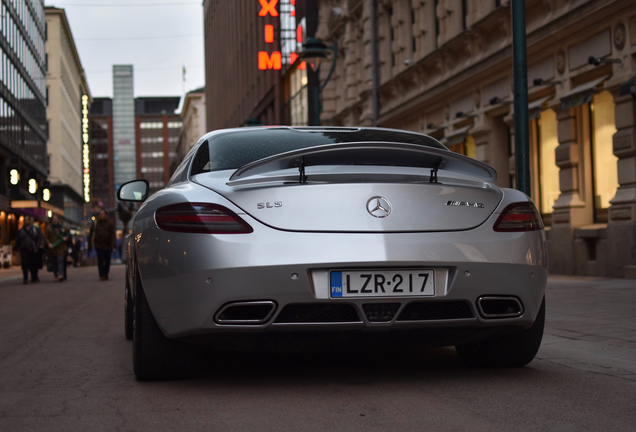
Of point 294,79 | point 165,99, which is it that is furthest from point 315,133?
point 165,99

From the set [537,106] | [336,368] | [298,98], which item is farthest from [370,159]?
[298,98]

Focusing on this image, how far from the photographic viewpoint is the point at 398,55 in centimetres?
2542

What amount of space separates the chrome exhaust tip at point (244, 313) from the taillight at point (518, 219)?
3.88 feet

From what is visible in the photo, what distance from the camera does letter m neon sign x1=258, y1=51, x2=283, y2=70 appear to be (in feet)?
140

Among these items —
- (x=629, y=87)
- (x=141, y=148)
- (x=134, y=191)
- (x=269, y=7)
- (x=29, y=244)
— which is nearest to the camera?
(x=134, y=191)

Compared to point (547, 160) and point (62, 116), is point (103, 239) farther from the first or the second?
point (62, 116)

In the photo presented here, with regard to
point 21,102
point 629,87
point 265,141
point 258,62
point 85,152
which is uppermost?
point 85,152

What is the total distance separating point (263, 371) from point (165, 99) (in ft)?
631

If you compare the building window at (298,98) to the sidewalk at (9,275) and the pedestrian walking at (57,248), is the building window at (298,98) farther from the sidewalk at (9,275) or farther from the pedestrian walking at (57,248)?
the pedestrian walking at (57,248)

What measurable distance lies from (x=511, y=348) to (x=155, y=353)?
6.19ft

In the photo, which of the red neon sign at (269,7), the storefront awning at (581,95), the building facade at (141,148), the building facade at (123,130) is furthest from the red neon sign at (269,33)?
the building facade at (123,130)

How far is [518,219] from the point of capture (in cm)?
436

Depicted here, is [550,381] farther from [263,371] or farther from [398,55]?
[398,55]

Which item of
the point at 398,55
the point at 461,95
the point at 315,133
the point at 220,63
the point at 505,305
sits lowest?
the point at 505,305
